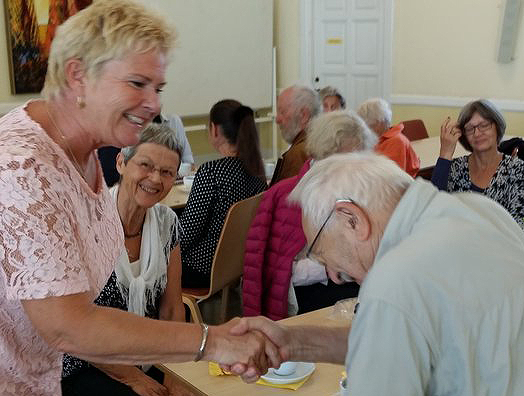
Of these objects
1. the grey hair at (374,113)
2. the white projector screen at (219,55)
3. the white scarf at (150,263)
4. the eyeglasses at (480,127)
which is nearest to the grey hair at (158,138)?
the white scarf at (150,263)

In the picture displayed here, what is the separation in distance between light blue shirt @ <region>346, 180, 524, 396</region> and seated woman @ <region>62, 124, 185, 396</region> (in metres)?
1.38

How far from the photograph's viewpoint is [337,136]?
3.32m

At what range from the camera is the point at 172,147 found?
2777mm

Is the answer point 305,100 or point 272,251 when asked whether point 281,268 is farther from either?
point 305,100

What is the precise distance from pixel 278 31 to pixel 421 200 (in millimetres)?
7272

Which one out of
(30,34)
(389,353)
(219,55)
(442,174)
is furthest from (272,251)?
(219,55)

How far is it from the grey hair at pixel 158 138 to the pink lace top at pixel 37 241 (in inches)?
43.4

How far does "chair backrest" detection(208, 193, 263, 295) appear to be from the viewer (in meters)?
3.14

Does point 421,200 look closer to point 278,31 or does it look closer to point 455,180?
point 455,180

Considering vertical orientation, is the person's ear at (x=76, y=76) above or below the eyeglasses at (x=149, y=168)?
above

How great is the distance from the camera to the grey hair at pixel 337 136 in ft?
10.9

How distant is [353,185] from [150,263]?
1375mm

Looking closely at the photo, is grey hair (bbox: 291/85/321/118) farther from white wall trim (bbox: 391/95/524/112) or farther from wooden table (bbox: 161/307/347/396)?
wooden table (bbox: 161/307/347/396)

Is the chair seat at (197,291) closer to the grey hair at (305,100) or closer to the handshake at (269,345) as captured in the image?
the handshake at (269,345)
